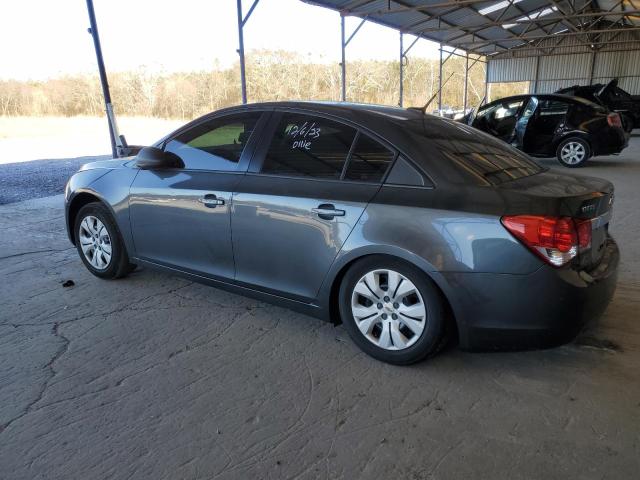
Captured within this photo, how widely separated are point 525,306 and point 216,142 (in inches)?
93.6

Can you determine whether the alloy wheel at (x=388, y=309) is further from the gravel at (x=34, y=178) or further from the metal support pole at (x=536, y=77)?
the metal support pole at (x=536, y=77)

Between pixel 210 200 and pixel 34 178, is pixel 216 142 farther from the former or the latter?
pixel 34 178

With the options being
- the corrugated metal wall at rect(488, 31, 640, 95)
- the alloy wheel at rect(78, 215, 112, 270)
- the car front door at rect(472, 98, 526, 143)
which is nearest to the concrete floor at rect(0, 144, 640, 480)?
the alloy wheel at rect(78, 215, 112, 270)

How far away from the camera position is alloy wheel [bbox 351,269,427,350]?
2707 mm

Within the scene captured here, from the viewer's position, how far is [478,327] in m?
2.56

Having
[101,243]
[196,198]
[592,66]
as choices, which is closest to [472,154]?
[196,198]

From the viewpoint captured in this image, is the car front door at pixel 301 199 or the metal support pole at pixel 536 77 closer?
the car front door at pixel 301 199

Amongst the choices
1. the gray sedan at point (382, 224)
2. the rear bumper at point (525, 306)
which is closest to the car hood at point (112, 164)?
the gray sedan at point (382, 224)

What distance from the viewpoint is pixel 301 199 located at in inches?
117

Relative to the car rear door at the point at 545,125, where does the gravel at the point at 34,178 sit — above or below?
below

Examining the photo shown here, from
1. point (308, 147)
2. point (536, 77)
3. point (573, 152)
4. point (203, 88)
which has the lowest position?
point (573, 152)

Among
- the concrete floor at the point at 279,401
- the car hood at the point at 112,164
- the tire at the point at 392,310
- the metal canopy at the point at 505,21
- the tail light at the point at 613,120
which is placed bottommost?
the concrete floor at the point at 279,401

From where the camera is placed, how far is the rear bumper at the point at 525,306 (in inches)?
95.1

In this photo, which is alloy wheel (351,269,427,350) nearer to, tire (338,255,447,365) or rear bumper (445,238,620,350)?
tire (338,255,447,365)
